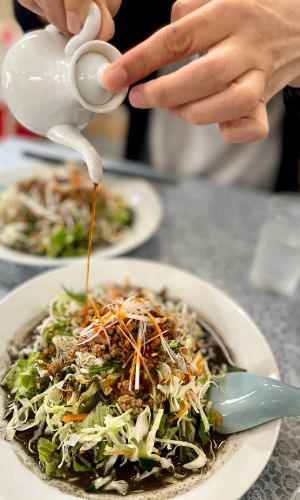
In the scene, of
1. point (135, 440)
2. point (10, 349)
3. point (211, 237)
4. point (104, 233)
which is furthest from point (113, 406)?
point (211, 237)

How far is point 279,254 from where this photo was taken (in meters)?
1.67

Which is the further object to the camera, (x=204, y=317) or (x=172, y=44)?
(x=204, y=317)

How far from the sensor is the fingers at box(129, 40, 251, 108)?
2.76ft

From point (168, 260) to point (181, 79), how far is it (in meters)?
1.10

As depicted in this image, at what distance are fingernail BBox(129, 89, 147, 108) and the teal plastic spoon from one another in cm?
80

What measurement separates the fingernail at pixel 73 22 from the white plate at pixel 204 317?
0.81 meters

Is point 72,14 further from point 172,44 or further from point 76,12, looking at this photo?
point 172,44

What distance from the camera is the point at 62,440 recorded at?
3.24 feet

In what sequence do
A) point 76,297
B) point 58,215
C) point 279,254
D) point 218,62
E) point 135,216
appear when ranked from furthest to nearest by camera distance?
point 135,216
point 58,215
point 279,254
point 76,297
point 218,62

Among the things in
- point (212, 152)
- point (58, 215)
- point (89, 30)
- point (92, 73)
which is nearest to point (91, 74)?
point (92, 73)

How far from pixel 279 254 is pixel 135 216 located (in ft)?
2.54

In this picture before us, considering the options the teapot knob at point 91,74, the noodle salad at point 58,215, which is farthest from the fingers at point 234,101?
the noodle salad at point 58,215

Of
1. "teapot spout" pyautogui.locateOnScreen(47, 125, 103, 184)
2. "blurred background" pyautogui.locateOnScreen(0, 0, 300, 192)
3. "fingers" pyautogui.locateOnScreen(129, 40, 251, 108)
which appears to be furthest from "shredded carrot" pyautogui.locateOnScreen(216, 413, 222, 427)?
"blurred background" pyautogui.locateOnScreen(0, 0, 300, 192)

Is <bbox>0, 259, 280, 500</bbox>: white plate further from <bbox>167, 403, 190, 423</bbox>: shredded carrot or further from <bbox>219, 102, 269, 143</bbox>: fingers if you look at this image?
<bbox>219, 102, 269, 143</bbox>: fingers
